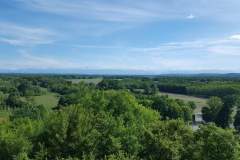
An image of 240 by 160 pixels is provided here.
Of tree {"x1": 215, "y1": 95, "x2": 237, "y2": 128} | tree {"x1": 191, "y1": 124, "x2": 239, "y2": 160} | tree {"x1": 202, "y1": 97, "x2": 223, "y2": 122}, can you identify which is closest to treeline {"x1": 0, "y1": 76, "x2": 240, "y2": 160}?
tree {"x1": 191, "y1": 124, "x2": 239, "y2": 160}

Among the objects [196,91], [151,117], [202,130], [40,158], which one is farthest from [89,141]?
[196,91]

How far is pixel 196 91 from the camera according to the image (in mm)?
191125

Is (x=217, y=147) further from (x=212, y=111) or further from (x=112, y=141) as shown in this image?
(x=212, y=111)

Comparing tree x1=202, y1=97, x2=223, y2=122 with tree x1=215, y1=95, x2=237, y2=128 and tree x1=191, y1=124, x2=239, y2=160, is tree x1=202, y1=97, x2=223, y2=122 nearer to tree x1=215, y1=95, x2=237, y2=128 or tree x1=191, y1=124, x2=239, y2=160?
tree x1=215, y1=95, x2=237, y2=128

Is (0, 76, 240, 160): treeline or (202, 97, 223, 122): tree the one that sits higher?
(0, 76, 240, 160): treeline

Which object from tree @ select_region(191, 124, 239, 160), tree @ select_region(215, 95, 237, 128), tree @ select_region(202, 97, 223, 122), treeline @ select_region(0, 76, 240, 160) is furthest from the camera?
tree @ select_region(202, 97, 223, 122)

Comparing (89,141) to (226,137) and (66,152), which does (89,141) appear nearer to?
(66,152)

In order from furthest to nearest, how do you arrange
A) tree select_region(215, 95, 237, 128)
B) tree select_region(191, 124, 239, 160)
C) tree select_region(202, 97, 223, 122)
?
A: 1. tree select_region(202, 97, 223, 122)
2. tree select_region(215, 95, 237, 128)
3. tree select_region(191, 124, 239, 160)

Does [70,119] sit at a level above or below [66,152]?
above

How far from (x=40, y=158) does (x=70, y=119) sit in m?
6.39

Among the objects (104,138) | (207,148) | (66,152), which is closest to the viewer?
(207,148)

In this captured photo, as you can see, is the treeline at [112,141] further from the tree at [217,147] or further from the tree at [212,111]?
the tree at [212,111]

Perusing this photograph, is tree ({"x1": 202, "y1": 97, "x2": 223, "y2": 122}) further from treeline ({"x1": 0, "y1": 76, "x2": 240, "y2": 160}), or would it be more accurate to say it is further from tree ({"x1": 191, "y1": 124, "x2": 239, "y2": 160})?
tree ({"x1": 191, "y1": 124, "x2": 239, "y2": 160})

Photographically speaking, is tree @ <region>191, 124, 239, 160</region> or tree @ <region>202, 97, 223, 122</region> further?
tree @ <region>202, 97, 223, 122</region>
